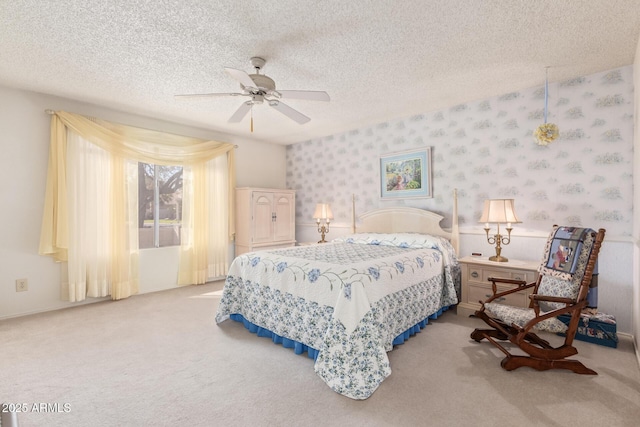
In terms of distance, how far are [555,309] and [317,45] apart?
297 cm

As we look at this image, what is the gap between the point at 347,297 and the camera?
7.34 ft

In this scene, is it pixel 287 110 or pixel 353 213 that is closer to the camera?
pixel 287 110

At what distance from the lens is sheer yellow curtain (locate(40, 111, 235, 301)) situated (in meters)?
3.69

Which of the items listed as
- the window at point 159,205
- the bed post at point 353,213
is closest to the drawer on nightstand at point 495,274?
the bed post at point 353,213

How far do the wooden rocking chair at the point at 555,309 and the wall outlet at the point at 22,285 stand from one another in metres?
4.94

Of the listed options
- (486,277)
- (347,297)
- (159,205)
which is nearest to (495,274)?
(486,277)

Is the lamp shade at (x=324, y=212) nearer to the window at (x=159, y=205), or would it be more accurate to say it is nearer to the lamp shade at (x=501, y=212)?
the window at (x=159, y=205)

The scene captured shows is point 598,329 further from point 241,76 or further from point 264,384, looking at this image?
point 241,76

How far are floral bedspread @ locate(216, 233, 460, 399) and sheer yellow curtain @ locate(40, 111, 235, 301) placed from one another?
6.57 feet

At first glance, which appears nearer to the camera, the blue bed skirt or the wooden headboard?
the blue bed skirt

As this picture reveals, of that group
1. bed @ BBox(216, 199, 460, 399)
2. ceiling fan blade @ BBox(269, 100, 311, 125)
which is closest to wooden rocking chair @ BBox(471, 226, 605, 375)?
bed @ BBox(216, 199, 460, 399)

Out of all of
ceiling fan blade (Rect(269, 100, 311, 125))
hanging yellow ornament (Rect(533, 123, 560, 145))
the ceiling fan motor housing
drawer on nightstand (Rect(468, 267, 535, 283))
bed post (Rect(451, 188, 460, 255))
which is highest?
the ceiling fan motor housing

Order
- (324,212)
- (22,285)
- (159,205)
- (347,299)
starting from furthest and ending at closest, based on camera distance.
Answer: (324,212)
(159,205)
(22,285)
(347,299)

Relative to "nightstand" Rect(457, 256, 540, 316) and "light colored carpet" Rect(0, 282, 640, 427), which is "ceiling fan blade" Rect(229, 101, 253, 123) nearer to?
"light colored carpet" Rect(0, 282, 640, 427)
